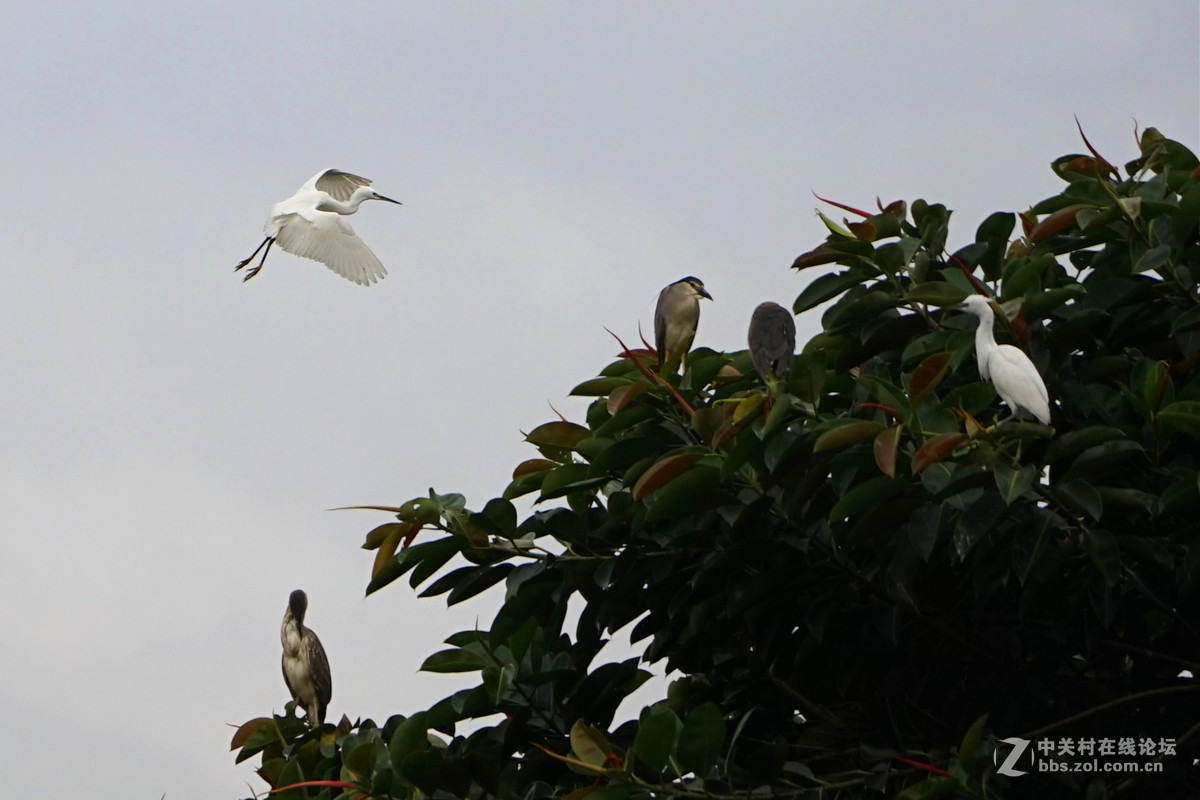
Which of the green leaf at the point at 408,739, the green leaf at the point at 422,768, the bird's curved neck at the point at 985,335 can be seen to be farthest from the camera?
the green leaf at the point at 408,739

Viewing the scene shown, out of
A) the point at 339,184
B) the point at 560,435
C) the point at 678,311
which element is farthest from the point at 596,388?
the point at 339,184

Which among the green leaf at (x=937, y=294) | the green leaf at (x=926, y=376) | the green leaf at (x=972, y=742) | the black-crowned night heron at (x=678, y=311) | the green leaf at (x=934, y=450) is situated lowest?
the green leaf at (x=972, y=742)

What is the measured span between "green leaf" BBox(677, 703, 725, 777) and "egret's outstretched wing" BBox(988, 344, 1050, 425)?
109 cm

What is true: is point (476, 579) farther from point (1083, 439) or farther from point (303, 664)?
point (303, 664)

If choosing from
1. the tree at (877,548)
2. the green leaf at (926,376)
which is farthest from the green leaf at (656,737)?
the green leaf at (926,376)

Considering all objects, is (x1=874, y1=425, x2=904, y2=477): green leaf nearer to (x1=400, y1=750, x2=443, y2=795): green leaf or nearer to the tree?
the tree

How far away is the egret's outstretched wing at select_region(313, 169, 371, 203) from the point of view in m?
9.79

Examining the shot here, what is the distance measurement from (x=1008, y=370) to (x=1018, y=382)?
0.05 metres

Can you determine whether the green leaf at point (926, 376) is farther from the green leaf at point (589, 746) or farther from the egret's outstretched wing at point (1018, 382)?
the green leaf at point (589, 746)

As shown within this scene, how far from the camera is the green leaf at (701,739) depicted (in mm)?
3416

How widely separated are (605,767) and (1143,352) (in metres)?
1.89

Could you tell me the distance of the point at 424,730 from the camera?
4.20 metres

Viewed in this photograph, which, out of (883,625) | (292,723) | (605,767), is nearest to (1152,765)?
(883,625)

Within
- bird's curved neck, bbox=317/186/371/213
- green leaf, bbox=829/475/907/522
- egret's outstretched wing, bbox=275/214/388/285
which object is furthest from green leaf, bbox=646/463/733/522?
bird's curved neck, bbox=317/186/371/213
